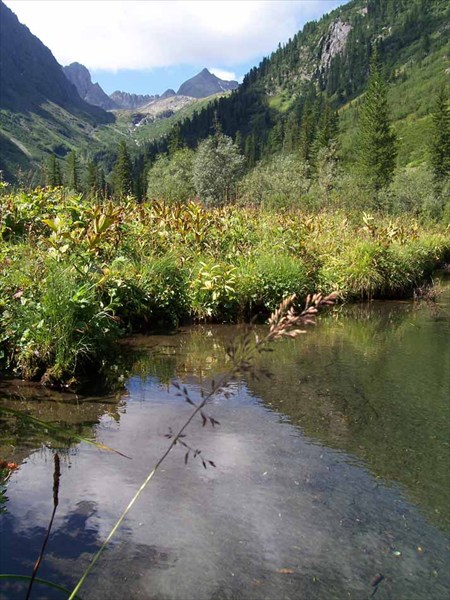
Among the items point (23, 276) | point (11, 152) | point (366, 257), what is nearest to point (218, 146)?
point (366, 257)

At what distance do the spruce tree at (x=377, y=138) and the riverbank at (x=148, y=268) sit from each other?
160 feet

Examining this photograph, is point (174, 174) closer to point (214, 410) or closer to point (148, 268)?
point (148, 268)

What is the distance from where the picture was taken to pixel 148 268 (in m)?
8.60

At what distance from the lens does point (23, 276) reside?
614 centimetres

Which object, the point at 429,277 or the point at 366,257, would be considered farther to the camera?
the point at 429,277

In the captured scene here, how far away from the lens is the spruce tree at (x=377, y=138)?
60688mm

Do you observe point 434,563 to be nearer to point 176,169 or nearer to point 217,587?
point 217,587

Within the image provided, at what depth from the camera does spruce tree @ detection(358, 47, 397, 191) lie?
60.7m

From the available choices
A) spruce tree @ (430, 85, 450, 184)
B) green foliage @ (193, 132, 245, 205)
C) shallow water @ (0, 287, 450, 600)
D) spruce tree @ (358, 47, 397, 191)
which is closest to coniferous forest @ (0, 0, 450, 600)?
shallow water @ (0, 287, 450, 600)

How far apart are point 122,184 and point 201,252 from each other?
72061 millimetres

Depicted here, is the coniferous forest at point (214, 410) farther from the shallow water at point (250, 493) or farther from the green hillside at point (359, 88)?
the green hillside at point (359, 88)

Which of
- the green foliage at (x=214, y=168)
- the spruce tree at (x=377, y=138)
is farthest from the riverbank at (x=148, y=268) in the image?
the spruce tree at (x=377, y=138)

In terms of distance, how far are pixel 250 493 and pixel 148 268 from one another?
18.5ft

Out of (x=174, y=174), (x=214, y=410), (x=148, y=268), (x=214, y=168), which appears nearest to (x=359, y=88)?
(x=174, y=174)
